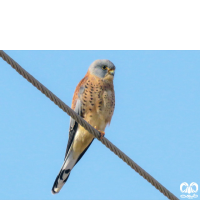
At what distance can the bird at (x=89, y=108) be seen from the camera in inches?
190

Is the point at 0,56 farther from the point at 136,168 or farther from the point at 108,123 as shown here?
the point at 108,123

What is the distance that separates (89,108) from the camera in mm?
4809

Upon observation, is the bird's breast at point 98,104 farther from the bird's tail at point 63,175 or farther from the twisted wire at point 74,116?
the twisted wire at point 74,116

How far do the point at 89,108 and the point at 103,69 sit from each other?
0.68 meters

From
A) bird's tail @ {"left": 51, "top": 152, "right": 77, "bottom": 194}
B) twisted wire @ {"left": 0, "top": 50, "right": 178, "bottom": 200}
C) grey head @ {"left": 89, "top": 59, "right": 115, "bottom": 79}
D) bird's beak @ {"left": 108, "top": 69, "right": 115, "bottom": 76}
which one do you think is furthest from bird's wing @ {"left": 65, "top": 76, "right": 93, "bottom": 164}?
twisted wire @ {"left": 0, "top": 50, "right": 178, "bottom": 200}

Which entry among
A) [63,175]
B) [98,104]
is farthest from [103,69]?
[63,175]

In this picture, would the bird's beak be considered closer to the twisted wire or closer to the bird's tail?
the bird's tail

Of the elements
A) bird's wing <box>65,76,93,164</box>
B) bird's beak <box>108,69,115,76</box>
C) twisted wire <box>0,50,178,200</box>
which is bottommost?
twisted wire <box>0,50,178,200</box>

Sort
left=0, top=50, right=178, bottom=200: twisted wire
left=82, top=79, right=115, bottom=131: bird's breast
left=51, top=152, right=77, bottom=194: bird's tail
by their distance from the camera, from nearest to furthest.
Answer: left=0, top=50, right=178, bottom=200: twisted wire < left=82, top=79, right=115, bottom=131: bird's breast < left=51, top=152, right=77, bottom=194: bird's tail

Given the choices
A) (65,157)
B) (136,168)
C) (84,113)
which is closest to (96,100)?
(84,113)

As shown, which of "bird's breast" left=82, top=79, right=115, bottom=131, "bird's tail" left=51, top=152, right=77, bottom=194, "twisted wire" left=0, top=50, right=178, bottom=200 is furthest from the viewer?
"bird's tail" left=51, top=152, right=77, bottom=194

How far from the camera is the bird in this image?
4.83 m

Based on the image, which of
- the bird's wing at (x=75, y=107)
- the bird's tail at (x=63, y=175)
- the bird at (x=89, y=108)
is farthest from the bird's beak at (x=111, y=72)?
the bird's tail at (x=63, y=175)

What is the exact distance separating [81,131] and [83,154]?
16.8 inches
